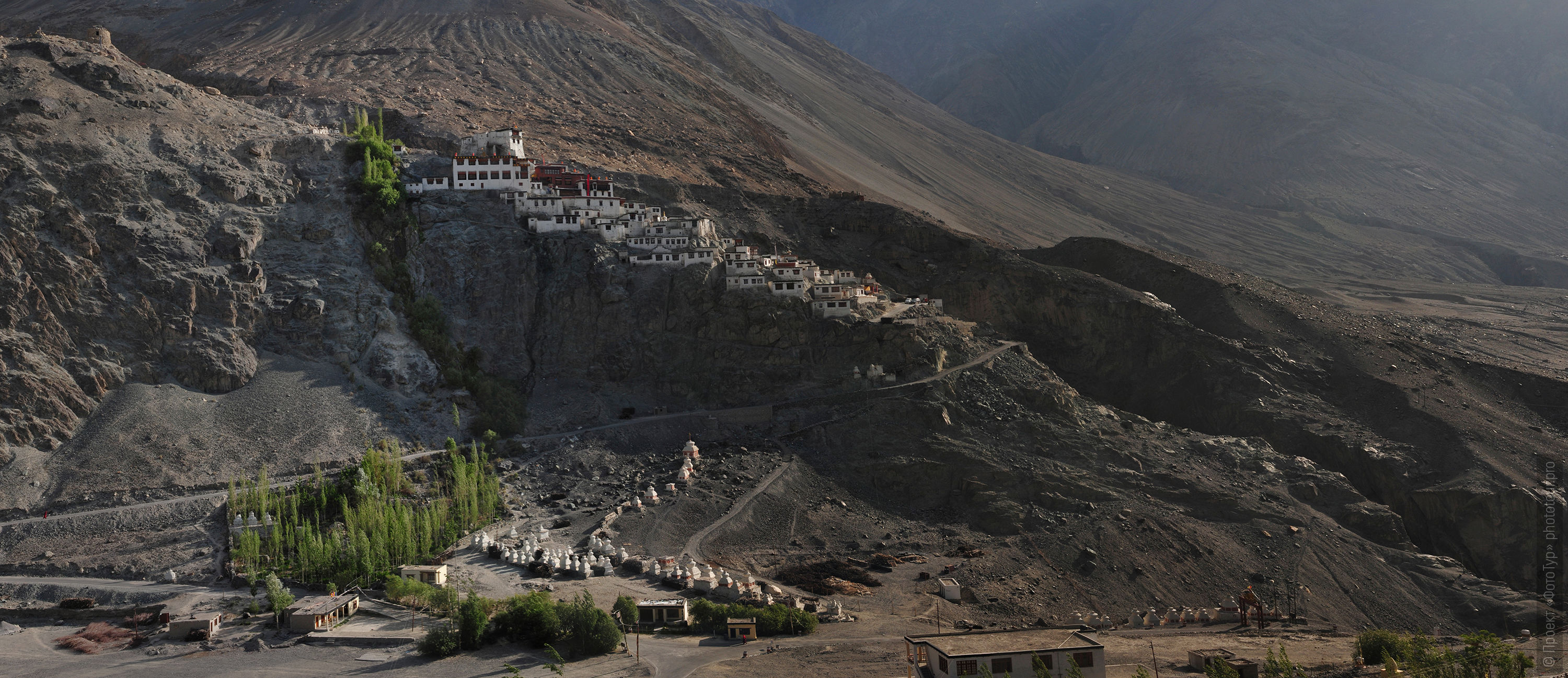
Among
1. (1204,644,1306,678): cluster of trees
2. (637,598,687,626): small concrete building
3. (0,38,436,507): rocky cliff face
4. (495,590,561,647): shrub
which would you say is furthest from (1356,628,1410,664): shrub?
(0,38,436,507): rocky cliff face

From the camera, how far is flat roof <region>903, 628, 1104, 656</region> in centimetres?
3266

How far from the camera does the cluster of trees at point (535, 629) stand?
122 ft

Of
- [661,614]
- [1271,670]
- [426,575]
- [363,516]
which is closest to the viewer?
[1271,670]

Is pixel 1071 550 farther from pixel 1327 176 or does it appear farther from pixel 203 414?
pixel 1327 176

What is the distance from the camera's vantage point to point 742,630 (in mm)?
39406

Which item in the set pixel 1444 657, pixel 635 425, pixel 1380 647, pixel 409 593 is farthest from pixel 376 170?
pixel 1444 657

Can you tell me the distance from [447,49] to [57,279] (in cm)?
6467

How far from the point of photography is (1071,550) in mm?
53625

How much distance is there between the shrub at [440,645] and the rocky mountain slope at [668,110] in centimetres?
5179

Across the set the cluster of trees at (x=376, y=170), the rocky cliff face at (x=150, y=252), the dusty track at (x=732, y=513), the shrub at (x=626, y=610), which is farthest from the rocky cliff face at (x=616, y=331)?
the shrub at (x=626, y=610)

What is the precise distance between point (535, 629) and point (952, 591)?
60.5ft

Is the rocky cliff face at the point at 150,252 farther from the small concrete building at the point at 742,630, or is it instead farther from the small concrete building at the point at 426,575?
the small concrete building at the point at 742,630

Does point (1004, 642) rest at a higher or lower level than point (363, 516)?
lower

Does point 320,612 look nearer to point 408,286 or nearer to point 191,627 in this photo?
point 191,627
